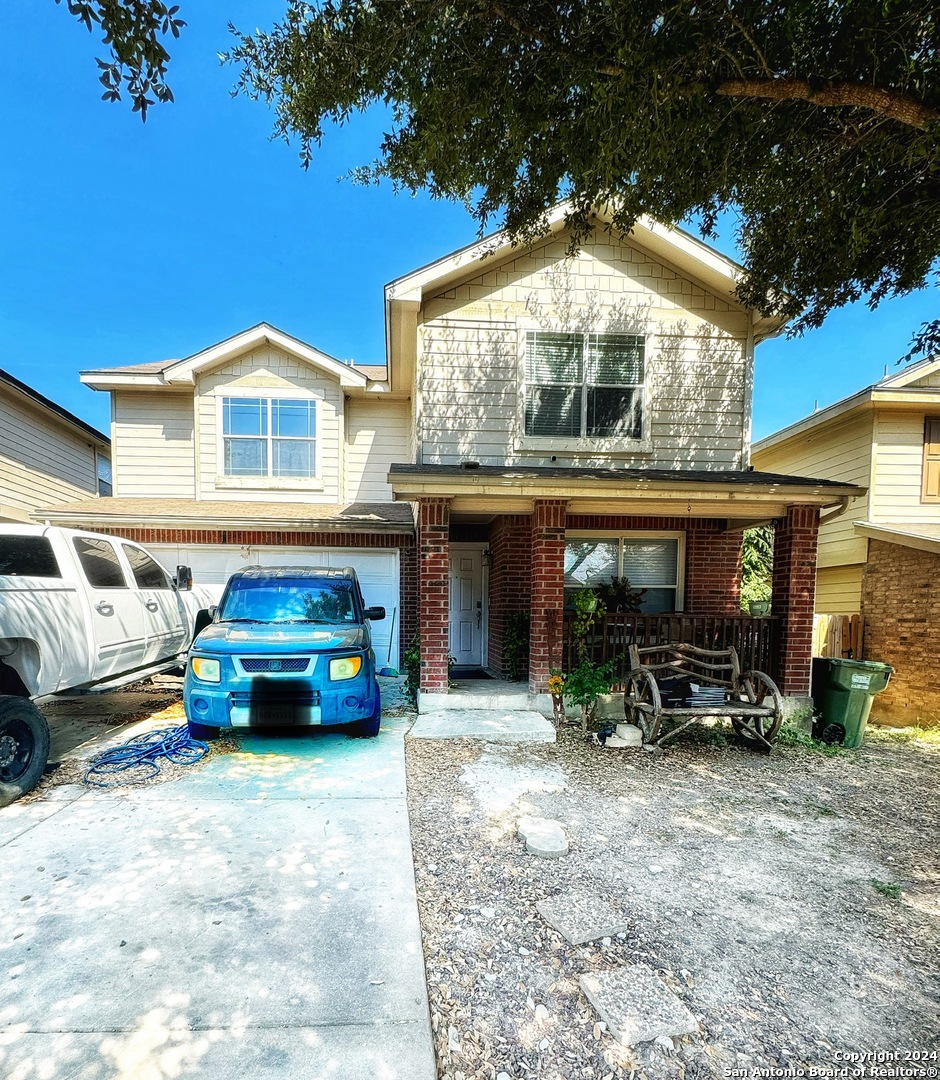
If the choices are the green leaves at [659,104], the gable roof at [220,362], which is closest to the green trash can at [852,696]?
the green leaves at [659,104]

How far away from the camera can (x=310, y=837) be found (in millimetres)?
Result: 3664

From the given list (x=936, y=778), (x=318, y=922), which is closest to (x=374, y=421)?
(x=318, y=922)

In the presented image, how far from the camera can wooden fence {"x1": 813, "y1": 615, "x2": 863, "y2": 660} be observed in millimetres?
9781

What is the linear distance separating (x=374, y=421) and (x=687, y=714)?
26.7ft

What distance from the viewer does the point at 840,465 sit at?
1080 centimetres

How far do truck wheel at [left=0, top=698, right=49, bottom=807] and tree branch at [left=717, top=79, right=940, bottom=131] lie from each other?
7548 millimetres

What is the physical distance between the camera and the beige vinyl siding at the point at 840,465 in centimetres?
1008

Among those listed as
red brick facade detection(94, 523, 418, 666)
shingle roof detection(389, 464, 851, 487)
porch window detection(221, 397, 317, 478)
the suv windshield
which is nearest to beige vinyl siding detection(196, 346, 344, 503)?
porch window detection(221, 397, 317, 478)

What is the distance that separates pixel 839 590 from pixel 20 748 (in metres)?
12.9

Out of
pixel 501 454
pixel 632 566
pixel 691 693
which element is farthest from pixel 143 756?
pixel 632 566

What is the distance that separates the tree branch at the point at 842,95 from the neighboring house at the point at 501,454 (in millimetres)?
3378

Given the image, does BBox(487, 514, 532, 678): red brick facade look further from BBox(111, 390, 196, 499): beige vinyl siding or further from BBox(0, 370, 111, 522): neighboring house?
BBox(0, 370, 111, 522): neighboring house

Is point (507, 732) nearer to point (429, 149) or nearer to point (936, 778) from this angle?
point (936, 778)

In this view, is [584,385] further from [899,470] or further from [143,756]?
[143,756]
